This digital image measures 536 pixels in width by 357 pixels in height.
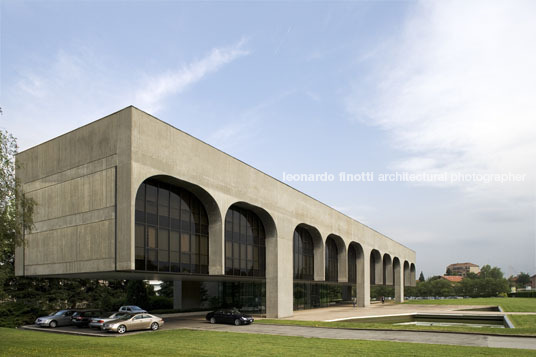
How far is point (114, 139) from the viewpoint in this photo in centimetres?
2819

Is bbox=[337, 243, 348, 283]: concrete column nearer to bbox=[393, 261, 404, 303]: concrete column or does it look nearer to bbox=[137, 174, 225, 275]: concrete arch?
bbox=[137, 174, 225, 275]: concrete arch

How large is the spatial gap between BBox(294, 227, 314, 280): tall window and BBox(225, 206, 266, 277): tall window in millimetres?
6796

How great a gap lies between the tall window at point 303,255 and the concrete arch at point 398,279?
136ft

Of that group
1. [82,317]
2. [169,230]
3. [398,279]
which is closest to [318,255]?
[169,230]

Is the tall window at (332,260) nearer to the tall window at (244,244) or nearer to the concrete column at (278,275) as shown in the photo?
the concrete column at (278,275)

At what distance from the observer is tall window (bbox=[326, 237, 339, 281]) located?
2240 inches

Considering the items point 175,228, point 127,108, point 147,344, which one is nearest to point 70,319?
point 175,228

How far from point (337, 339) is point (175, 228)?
13.7 meters

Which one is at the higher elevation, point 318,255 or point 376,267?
point 318,255

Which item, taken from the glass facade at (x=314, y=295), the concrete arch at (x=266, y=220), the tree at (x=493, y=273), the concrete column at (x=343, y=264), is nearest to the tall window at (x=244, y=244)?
the concrete arch at (x=266, y=220)

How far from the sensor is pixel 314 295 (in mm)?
62250

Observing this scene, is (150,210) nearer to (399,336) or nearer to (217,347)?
(217,347)

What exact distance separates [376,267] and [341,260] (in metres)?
18.7

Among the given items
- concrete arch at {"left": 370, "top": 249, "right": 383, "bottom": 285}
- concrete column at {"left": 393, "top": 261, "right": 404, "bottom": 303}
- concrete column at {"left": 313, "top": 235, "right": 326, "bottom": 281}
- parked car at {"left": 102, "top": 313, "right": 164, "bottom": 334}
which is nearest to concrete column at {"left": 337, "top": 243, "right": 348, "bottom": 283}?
concrete column at {"left": 313, "top": 235, "right": 326, "bottom": 281}
